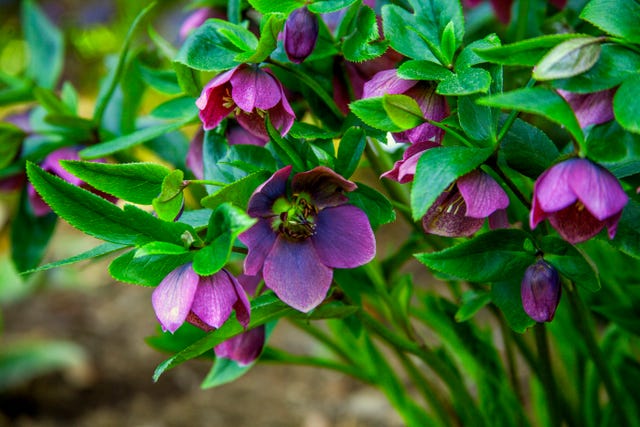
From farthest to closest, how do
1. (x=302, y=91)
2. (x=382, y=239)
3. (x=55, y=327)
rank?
1. (x=382, y=239)
2. (x=55, y=327)
3. (x=302, y=91)

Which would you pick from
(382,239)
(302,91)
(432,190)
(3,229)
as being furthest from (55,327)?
(432,190)

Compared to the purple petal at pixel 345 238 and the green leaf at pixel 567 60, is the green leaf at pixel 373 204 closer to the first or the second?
the purple petal at pixel 345 238

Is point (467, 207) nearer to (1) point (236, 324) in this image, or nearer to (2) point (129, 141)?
(1) point (236, 324)

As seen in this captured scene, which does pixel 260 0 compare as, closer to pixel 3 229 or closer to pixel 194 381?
pixel 194 381

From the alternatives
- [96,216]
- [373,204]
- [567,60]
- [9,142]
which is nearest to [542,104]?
[567,60]

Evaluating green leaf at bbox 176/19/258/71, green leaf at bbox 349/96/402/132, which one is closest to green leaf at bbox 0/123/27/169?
green leaf at bbox 176/19/258/71

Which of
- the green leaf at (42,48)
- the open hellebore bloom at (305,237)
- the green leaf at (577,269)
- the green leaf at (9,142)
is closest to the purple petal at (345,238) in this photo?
the open hellebore bloom at (305,237)

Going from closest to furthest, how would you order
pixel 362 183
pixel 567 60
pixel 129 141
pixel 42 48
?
pixel 567 60 → pixel 362 183 → pixel 129 141 → pixel 42 48
